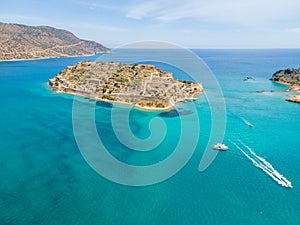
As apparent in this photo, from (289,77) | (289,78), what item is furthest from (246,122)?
(289,77)

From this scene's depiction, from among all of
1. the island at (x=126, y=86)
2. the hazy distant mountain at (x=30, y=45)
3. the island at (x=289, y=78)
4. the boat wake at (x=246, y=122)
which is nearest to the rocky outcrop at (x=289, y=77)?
the island at (x=289, y=78)

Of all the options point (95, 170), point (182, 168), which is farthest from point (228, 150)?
point (95, 170)

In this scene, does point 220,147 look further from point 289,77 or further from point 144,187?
point 289,77

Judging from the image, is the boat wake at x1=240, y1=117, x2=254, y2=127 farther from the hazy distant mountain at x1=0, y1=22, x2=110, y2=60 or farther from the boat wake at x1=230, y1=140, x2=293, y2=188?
the hazy distant mountain at x1=0, y1=22, x2=110, y2=60

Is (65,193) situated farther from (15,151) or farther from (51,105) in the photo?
(51,105)

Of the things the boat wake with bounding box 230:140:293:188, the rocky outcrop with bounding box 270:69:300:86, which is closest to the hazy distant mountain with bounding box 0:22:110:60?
the rocky outcrop with bounding box 270:69:300:86

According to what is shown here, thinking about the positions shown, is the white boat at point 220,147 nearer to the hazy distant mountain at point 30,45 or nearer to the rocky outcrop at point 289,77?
the rocky outcrop at point 289,77
